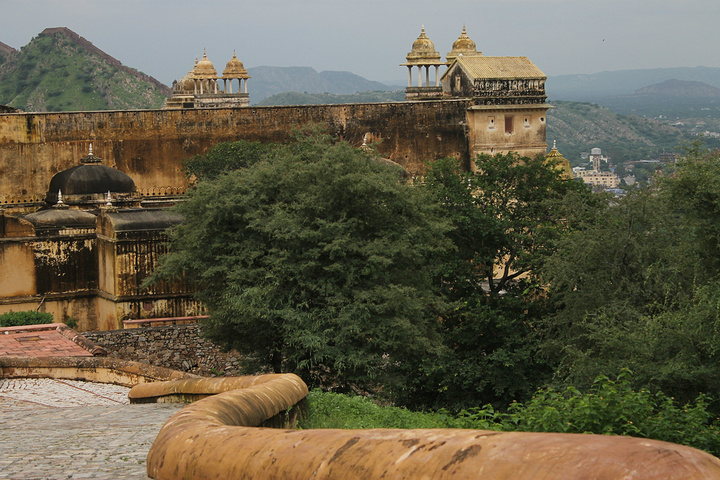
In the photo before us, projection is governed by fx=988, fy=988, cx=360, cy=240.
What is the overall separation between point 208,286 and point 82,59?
87494 mm

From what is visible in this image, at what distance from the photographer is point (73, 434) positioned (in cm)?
841

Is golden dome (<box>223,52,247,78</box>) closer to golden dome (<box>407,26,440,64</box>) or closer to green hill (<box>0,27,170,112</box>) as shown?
golden dome (<box>407,26,440,64</box>)

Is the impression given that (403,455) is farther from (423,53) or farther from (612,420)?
(423,53)

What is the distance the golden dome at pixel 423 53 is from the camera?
3816 centimetres

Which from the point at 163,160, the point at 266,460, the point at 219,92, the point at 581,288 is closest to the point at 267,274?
the point at 581,288

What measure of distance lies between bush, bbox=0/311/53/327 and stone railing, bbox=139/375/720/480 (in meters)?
13.2

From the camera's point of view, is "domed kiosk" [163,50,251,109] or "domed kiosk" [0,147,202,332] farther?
"domed kiosk" [163,50,251,109]

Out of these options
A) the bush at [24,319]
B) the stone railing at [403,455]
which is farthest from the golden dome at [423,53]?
the stone railing at [403,455]

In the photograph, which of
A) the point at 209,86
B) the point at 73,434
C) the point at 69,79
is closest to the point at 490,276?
the point at 73,434

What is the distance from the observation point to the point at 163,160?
31.6 metres

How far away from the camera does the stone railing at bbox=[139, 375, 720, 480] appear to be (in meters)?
4.31

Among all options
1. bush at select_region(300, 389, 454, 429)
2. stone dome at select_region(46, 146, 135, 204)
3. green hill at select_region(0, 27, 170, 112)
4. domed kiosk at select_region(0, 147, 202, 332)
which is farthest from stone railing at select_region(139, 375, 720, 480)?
green hill at select_region(0, 27, 170, 112)

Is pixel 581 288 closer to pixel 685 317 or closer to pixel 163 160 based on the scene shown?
pixel 685 317

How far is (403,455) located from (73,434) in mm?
4384
